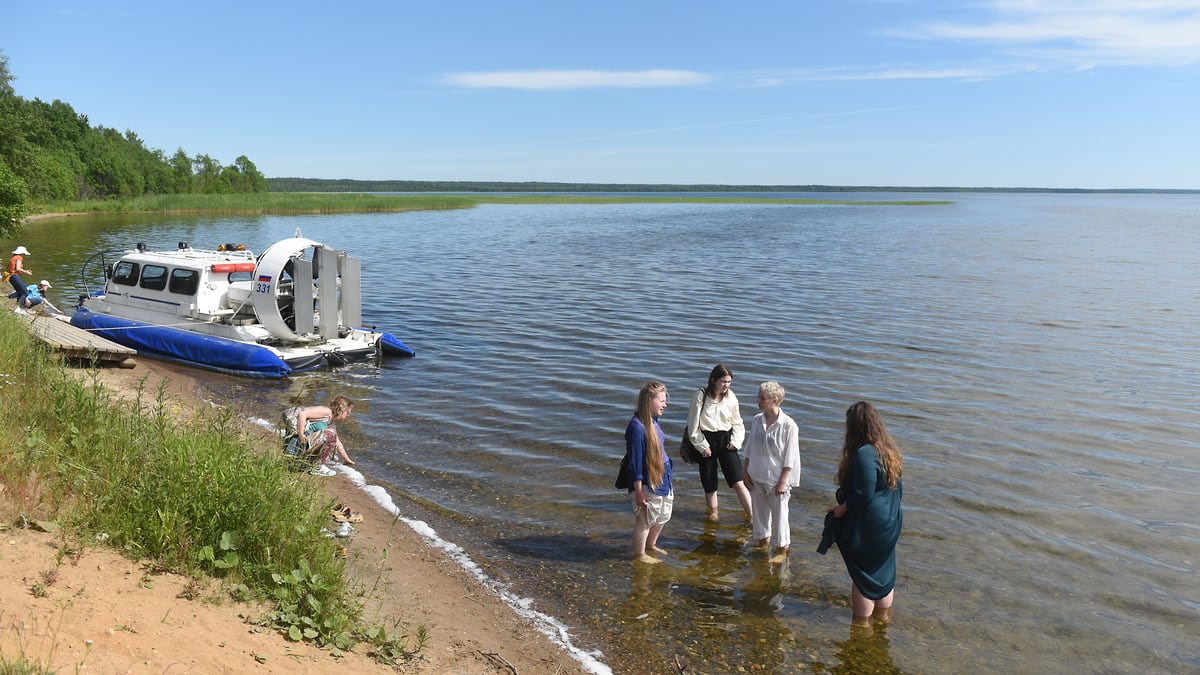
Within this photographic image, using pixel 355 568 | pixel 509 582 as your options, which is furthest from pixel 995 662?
pixel 355 568

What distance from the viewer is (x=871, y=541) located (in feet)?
20.8

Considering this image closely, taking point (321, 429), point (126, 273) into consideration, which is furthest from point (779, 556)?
point (126, 273)

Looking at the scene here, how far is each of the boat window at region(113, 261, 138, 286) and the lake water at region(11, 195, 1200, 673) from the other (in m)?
4.71

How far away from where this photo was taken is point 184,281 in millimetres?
16891

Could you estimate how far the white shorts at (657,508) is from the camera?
7625 mm

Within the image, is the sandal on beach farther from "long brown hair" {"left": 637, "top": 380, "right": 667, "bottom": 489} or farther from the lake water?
"long brown hair" {"left": 637, "top": 380, "right": 667, "bottom": 489}

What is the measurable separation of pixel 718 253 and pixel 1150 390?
1199 inches

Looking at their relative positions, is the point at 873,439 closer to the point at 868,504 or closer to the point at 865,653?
the point at 868,504

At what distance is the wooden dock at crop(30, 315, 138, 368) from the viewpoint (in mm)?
13703

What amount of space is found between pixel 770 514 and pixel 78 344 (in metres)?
12.9

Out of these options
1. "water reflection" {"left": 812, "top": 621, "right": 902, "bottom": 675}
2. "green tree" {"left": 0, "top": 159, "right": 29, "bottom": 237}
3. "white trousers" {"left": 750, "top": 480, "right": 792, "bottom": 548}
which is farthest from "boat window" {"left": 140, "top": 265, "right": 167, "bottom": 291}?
"green tree" {"left": 0, "top": 159, "right": 29, "bottom": 237}

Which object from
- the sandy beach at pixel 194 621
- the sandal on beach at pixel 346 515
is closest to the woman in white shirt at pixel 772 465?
the sandy beach at pixel 194 621

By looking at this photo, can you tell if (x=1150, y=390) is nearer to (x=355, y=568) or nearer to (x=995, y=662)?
(x=995, y=662)

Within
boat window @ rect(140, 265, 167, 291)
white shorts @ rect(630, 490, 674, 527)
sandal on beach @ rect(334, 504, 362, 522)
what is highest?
boat window @ rect(140, 265, 167, 291)
